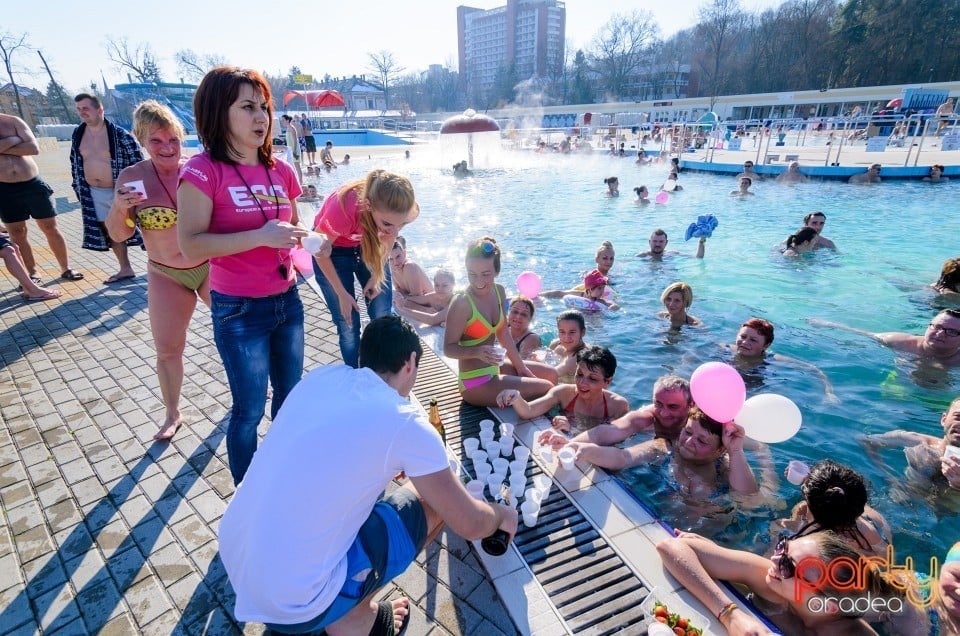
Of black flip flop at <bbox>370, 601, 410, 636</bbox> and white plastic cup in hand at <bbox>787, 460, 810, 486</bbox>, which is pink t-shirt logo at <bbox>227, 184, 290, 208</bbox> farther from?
white plastic cup in hand at <bbox>787, 460, 810, 486</bbox>

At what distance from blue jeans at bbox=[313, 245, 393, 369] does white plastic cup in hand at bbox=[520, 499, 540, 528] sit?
1.84 metres

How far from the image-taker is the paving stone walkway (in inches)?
96.9

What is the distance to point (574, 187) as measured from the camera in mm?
19484

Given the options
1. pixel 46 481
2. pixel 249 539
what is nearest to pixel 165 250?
pixel 46 481

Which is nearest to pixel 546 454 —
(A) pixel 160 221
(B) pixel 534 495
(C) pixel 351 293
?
(B) pixel 534 495

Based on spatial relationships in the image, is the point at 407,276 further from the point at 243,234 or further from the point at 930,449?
the point at 930,449

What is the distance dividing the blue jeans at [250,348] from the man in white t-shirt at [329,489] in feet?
3.05

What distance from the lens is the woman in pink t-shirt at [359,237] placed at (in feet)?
11.0

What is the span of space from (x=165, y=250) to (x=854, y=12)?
7086cm

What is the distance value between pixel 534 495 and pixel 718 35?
87513 mm

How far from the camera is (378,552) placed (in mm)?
2059

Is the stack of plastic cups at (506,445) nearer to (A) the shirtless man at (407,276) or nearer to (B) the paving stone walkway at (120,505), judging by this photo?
(B) the paving stone walkway at (120,505)

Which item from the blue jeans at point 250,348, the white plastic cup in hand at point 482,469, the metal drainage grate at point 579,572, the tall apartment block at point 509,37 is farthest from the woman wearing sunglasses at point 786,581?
the tall apartment block at point 509,37

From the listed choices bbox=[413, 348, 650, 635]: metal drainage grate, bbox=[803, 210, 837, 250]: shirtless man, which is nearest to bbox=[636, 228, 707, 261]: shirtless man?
bbox=[803, 210, 837, 250]: shirtless man
